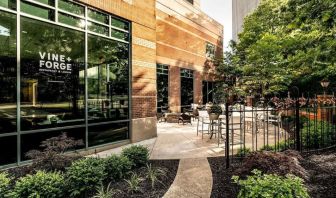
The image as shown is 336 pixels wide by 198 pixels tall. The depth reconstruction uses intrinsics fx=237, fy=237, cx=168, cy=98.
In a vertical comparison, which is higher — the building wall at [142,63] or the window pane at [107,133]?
the building wall at [142,63]

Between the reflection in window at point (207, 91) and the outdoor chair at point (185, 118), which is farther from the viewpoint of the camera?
the reflection in window at point (207, 91)

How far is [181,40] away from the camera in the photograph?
62.8ft

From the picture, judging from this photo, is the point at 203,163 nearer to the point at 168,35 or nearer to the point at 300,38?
the point at 300,38

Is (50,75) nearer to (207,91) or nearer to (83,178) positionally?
(83,178)

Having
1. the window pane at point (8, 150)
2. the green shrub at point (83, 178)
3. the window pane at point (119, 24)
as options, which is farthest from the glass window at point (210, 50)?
the green shrub at point (83, 178)


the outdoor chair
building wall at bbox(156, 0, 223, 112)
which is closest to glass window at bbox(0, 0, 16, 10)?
the outdoor chair

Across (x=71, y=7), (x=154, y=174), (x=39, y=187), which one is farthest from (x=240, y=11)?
(x=39, y=187)

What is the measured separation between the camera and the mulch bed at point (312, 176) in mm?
3943

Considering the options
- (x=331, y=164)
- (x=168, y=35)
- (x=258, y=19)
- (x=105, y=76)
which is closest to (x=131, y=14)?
(x=105, y=76)

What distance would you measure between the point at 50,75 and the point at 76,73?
81 centimetres

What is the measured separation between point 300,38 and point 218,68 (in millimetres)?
14795

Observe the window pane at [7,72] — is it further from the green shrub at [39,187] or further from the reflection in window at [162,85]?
the reflection in window at [162,85]

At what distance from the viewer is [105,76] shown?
316 inches

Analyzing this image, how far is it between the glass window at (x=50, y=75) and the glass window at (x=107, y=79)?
1.21 feet
